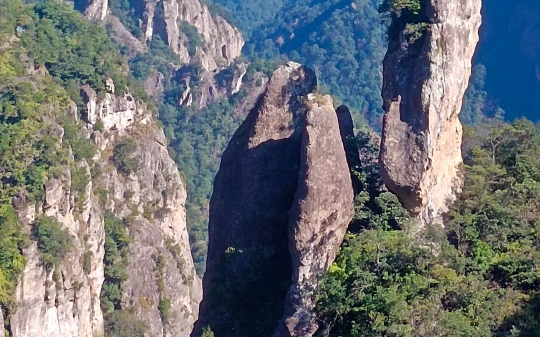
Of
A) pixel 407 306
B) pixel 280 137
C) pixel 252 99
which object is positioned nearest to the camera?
pixel 407 306

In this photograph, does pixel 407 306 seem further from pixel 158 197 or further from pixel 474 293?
pixel 158 197

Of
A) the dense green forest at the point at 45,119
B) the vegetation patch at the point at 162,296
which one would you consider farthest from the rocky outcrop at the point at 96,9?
the vegetation patch at the point at 162,296

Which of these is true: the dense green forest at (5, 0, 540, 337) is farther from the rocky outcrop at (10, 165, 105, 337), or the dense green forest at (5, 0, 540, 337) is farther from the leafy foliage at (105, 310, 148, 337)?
the rocky outcrop at (10, 165, 105, 337)

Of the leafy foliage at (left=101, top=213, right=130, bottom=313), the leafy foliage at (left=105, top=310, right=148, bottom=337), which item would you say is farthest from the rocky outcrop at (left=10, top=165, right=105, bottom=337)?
the leafy foliage at (left=101, top=213, right=130, bottom=313)

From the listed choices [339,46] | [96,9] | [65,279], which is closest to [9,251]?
[65,279]

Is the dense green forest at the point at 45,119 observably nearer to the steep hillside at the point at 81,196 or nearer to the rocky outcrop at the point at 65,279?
the steep hillside at the point at 81,196

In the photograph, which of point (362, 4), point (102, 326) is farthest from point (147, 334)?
point (362, 4)

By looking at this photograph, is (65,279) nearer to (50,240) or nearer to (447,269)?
(50,240)
